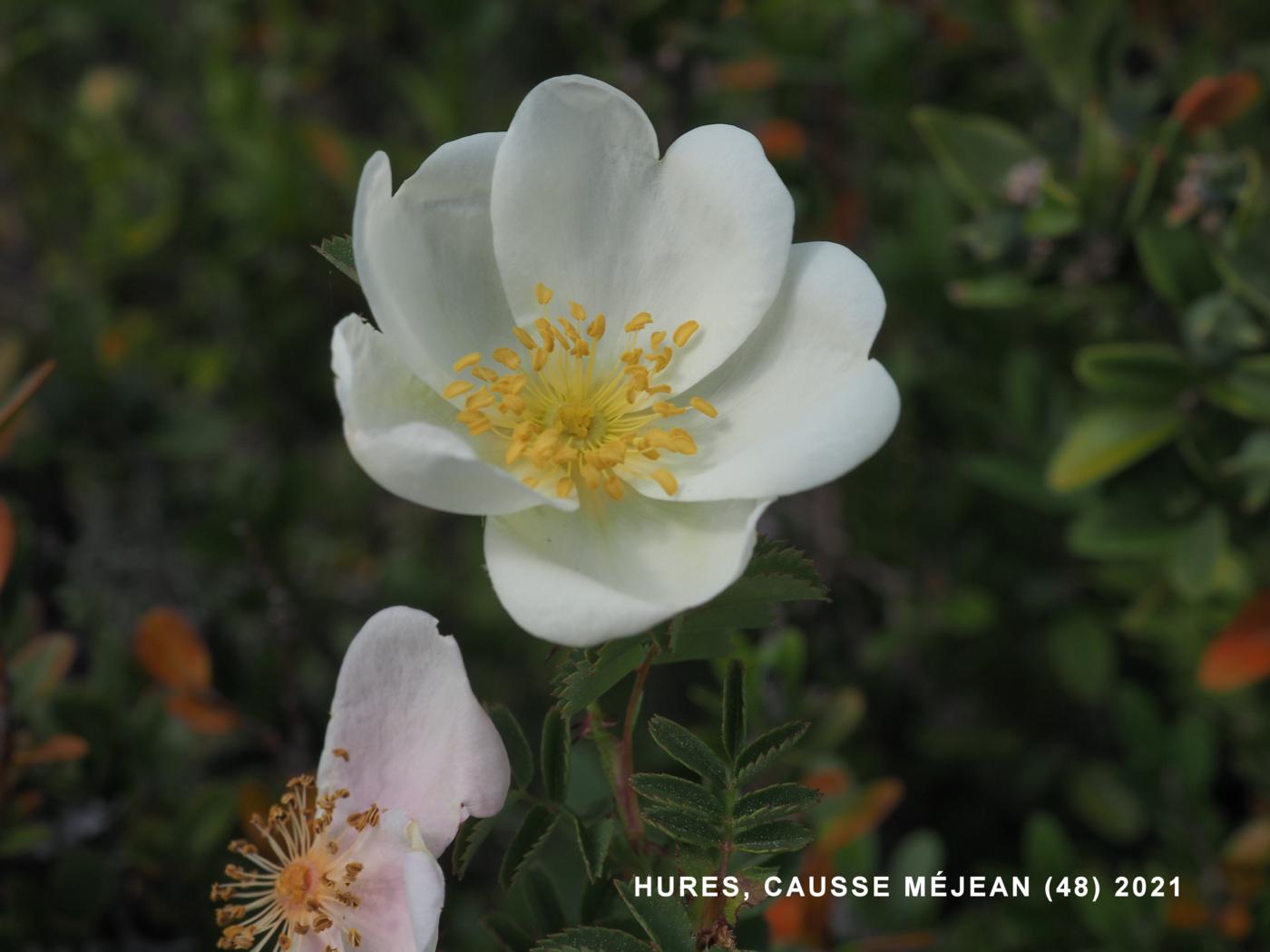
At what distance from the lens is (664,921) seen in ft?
2.65

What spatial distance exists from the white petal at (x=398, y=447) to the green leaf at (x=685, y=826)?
229mm

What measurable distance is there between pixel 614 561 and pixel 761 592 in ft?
0.46

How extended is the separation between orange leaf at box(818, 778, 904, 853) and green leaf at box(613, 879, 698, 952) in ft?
2.42

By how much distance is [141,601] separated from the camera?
192cm

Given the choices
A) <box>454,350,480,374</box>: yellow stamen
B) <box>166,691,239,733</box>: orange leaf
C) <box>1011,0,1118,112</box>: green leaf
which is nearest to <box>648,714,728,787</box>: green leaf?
<box>454,350,480,374</box>: yellow stamen

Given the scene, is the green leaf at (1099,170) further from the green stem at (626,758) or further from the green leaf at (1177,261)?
the green stem at (626,758)

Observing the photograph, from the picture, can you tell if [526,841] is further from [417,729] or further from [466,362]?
[466,362]

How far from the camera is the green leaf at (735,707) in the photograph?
865 millimetres

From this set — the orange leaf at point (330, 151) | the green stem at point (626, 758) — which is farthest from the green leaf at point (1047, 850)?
the orange leaf at point (330, 151)

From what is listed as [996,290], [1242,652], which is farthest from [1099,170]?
[1242,652]

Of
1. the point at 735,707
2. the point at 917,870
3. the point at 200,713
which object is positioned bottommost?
the point at 917,870

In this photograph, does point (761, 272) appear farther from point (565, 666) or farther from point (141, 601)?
point (141, 601)

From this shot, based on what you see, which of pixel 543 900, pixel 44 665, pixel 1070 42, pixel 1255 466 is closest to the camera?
pixel 543 900

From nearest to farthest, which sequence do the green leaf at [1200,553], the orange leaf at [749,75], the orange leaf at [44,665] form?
1. the orange leaf at [44,665]
2. the green leaf at [1200,553]
3. the orange leaf at [749,75]
